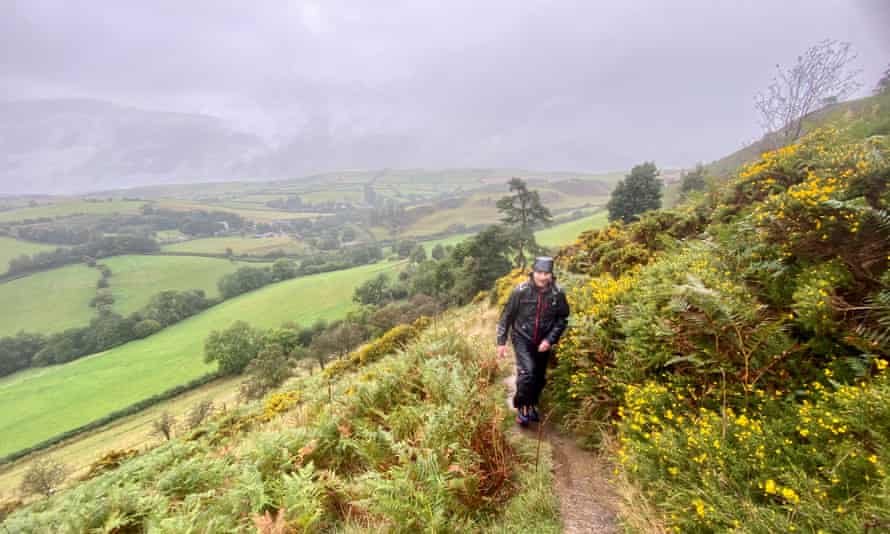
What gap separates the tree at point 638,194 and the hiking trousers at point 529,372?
91.3 ft

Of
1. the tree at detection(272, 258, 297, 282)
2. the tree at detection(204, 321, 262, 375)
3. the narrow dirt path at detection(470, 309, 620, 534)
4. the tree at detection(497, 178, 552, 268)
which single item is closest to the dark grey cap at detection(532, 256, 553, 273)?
the narrow dirt path at detection(470, 309, 620, 534)

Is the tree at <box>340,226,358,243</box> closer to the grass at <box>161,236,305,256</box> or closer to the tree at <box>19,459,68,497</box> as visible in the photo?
the grass at <box>161,236,305,256</box>

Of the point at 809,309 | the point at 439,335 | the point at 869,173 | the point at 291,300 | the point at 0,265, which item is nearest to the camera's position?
the point at 809,309

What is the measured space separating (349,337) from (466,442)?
3167cm

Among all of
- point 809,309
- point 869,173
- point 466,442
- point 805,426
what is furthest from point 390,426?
point 869,173

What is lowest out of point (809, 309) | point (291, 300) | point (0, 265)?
point (291, 300)

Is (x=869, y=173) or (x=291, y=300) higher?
(x=869, y=173)

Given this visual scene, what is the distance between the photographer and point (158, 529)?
307 centimetres

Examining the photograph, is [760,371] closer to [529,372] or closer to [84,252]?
[529,372]

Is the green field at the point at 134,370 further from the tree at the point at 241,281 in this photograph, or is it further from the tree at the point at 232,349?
the tree at the point at 241,281

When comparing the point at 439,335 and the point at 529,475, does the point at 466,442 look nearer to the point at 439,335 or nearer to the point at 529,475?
the point at 529,475

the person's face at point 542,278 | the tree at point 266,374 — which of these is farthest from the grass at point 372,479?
the tree at point 266,374

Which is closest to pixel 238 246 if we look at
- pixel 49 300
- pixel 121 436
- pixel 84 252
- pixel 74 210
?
pixel 84 252

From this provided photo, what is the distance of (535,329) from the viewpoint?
4.37 meters
